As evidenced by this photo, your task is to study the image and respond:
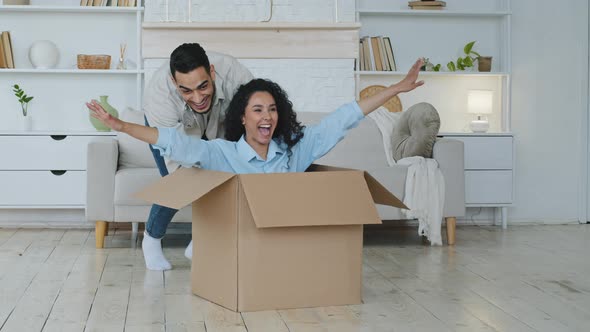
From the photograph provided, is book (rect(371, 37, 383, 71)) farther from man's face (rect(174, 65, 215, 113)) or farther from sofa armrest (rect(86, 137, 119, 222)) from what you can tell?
man's face (rect(174, 65, 215, 113))

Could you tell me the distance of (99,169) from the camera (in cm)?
439

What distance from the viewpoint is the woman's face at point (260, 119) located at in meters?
2.93

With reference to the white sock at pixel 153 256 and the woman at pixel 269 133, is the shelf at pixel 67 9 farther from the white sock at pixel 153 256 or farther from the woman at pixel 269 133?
the woman at pixel 269 133

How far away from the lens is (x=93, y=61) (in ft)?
17.5

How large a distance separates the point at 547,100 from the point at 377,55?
4.00 ft

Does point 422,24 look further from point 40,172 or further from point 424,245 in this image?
point 40,172

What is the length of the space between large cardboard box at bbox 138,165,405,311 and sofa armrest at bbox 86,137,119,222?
63.7 inches

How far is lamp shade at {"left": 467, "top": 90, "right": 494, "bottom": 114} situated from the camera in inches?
217

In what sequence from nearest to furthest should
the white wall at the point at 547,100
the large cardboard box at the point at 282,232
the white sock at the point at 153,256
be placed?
the large cardboard box at the point at 282,232 < the white sock at the point at 153,256 < the white wall at the point at 547,100

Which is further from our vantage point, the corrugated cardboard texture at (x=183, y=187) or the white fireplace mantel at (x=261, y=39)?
the white fireplace mantel at (x=261, y=39)

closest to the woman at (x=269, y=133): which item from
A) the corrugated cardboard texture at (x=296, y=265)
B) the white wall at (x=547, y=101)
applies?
the corrugated cardboard texture at (x=296, y=265)

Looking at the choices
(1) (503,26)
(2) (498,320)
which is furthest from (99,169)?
(1) (503,26)

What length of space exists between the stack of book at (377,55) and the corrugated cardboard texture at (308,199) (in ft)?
9.49

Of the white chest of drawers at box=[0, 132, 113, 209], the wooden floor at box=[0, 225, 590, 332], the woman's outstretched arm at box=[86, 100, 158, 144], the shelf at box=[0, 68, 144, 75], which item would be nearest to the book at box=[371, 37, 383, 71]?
the wooden floor at box=[0, 225, 590, 332]
